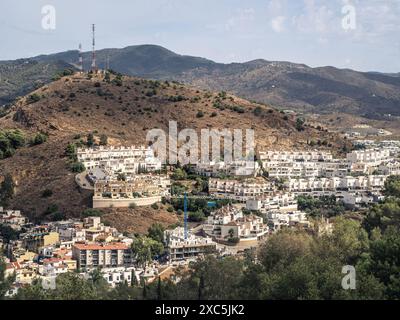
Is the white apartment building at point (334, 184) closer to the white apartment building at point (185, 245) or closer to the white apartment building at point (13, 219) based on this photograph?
the white apartment building at point (185, 245)

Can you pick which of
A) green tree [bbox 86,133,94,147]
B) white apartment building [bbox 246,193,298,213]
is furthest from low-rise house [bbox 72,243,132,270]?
green tree [bbox 86,133,94,147]

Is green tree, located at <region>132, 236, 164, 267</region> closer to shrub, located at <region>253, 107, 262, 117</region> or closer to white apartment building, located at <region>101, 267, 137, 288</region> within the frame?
white apartment building, located at <region>101, 267, 137, 288</region>

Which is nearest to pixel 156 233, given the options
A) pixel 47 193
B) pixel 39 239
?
pixel 39 239

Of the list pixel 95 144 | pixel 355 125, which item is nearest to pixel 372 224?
pixel 95 144

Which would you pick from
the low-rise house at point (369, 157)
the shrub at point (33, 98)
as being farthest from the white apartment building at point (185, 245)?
the shrub at point (33, 98)

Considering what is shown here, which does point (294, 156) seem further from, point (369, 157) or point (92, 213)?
point (92, 213)

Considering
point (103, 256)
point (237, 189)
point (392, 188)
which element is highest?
point (392, 188)

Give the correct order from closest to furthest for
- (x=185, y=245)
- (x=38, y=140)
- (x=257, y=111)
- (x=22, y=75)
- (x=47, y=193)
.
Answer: (x=185, y=245) → (x=47, y=193) → (x=38, y=140) → (x=257, y=111) → (x=22, y=75)
